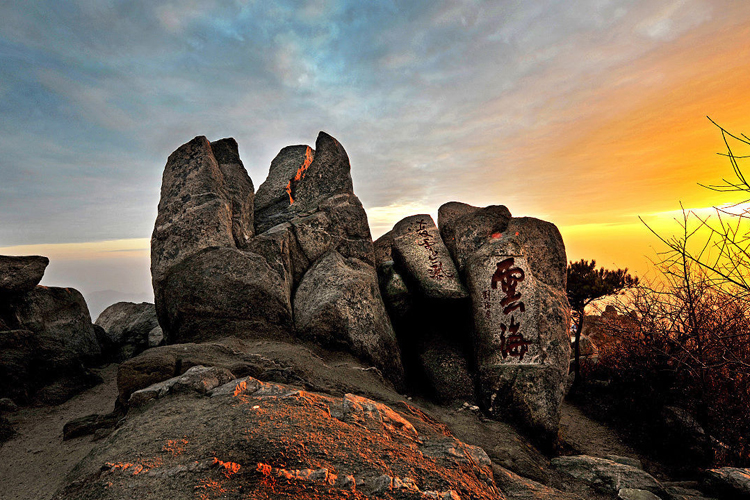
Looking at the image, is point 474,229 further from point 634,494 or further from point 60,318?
point 60,318

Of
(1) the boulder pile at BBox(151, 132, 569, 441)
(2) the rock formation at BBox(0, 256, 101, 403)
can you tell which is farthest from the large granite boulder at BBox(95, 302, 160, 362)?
(1) the boulder pile at BBox(151, 132, 569, 441)

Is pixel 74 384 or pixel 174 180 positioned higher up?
pixel 174 180

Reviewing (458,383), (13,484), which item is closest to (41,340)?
(13,484)

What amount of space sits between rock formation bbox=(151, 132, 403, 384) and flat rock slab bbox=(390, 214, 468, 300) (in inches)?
43.0

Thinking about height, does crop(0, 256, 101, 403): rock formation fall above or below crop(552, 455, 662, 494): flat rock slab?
above

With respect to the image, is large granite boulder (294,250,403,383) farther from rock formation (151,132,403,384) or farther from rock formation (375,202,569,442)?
rock formation (375,202,569,442)

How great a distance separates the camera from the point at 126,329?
1415 centimetres

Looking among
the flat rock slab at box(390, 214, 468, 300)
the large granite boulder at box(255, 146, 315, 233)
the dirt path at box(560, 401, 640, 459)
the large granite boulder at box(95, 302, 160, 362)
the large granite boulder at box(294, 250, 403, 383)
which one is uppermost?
the large granite boulder at box(255, 146, 315, 233)

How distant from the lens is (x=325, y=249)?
1166cm

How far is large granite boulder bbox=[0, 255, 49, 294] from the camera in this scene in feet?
34.8

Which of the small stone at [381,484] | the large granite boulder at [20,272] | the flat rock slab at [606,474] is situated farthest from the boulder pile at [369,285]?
the small stone at [381,484]

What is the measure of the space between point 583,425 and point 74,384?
14085mm

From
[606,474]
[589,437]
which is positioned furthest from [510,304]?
[589,437]

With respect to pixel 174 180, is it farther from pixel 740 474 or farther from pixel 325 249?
pixel 740 474
